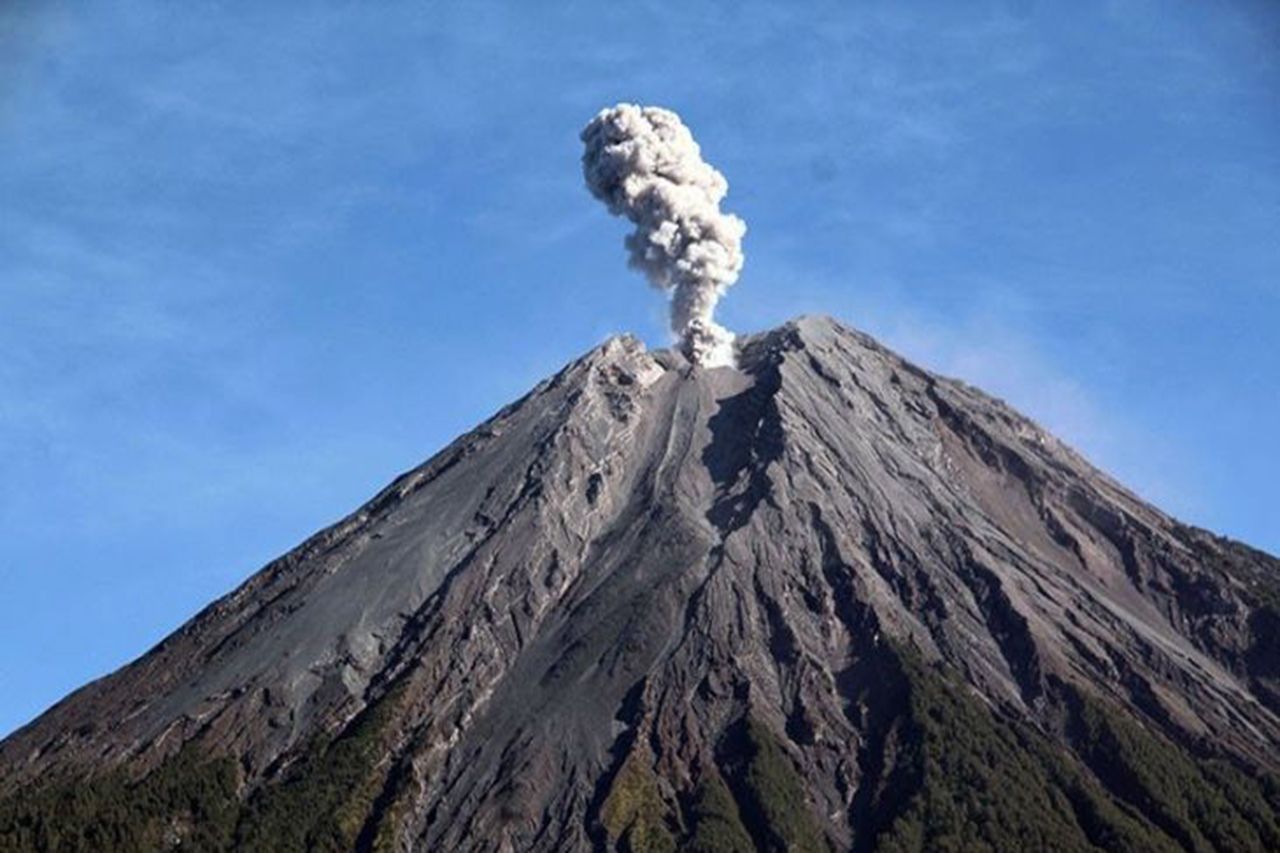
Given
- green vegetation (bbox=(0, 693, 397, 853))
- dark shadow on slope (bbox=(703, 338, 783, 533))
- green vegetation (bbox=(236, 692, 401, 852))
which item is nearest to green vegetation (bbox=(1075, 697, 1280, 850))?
dark shadow on slope (bbox=(703, 338, 783, 533))

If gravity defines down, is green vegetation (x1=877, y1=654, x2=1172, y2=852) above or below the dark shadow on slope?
below

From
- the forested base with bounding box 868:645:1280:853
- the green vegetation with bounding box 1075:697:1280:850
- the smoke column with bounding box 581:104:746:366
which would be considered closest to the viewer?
the forested base with bounding box 868:645:1280:853

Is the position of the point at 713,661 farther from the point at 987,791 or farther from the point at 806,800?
the point at 987,791

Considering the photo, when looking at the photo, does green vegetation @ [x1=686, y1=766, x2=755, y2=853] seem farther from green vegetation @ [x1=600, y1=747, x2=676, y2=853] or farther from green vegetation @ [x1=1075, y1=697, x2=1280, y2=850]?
green vegetation @ [x1=1075, y1=697, x2=1280, y2=850]

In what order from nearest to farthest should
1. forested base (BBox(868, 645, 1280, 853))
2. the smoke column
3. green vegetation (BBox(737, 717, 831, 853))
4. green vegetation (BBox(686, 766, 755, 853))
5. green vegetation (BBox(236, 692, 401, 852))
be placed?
green vegetation (BBox(686, 766, 755, 853)) → green vegetation (BBox(737, 717, 831, 853)) → forested base (BBox(868, 645, 1280, 853)) → green vegetation (BBox(236, 692, 401, 852)) → the smoke column

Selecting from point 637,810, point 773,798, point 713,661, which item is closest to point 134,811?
point 637,810

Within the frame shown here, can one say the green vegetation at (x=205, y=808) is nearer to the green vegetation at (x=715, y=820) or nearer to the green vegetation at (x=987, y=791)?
the green vegetation at (x=715, y=820)

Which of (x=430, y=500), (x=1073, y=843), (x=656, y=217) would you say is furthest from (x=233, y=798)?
(x=656, y=217)
